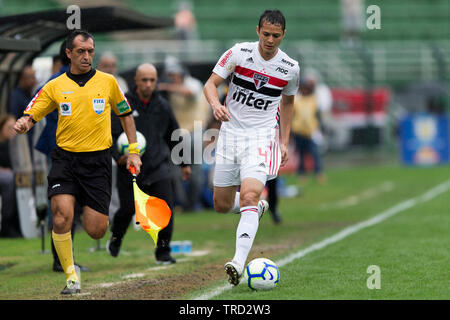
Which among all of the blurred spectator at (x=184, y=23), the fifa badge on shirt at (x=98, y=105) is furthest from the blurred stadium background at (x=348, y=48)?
the fifa badge on shirt at (x=98, y=105)

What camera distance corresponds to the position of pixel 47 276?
884cm

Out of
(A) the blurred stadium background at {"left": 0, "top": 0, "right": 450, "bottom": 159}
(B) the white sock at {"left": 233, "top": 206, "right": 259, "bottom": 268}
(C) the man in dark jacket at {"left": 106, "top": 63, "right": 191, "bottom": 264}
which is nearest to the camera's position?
(B) the white sock at {"left": 233, "top": 206, "right": 259, "bottom": 268}

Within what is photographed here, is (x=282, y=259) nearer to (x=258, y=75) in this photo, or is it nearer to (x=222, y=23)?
(x=258, y=75)

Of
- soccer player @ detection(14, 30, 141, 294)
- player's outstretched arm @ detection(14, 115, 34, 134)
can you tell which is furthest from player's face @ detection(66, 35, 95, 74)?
player's outstretched arm @ detection(14, 115, 34, 134)

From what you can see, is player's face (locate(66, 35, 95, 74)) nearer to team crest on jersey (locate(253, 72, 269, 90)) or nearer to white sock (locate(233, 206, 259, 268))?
team crest on jersey (locate(253, 72, 269, 90))

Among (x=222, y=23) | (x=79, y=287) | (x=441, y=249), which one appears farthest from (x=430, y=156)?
(x=79, y=287)

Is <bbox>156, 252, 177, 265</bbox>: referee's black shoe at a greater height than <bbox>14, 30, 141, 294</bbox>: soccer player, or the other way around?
<bbox>14, 30, 141, 294</bbox>: soccer player

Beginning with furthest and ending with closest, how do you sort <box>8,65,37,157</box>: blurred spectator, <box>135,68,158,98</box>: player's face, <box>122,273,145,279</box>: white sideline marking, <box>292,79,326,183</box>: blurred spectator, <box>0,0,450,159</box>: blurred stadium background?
1. <box>0,0,450,159</box>: blurred stadium background
2. <box>292,79,326,183</box>: blurred spectator
3. <box>8,65,37,157</box>: blurred spectator
4. <box>135,68,158,98</box>: player's face
5. <box>122,273,145,279</box>: white sideline marking

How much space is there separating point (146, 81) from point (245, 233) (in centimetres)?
261

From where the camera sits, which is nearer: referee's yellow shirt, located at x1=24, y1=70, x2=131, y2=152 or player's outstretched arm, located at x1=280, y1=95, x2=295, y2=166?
referee's yellow shirt, located at x1=24, y1=70, x2=131, y2=152

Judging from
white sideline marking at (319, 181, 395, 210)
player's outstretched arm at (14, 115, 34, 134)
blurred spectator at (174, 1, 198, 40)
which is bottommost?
white sideline marking at (319, 181, 395, 210)

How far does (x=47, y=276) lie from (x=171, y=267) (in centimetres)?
131

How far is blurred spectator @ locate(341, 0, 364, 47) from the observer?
28.4 meters

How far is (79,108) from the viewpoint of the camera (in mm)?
7656
